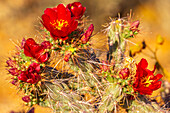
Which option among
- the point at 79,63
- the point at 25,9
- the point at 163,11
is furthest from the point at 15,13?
the point at 79,63

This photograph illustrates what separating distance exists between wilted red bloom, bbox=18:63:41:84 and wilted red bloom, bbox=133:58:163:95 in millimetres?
785

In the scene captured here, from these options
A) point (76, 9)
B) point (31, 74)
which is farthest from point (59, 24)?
point (31, 74)

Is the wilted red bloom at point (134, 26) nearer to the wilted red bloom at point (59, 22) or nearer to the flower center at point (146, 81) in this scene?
the flower center at point (146, 81)

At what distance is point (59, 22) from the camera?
1735 mm

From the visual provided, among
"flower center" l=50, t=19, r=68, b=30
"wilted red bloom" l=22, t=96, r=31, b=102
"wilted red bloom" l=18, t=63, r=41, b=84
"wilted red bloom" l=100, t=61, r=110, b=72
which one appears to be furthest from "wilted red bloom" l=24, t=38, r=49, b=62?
"wilted red bloom" l=100, t=61, r=110, b=72

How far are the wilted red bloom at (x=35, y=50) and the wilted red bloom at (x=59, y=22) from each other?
0.14m

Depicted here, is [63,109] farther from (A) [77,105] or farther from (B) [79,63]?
(B) [79,63]

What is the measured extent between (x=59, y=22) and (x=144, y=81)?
2.81 ft

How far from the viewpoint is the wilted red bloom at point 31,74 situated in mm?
1616

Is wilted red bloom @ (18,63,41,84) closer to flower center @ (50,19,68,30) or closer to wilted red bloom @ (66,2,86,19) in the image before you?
flower center @ (50,19,68,30)

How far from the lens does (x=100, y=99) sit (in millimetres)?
2031

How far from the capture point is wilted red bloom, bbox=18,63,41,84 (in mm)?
1616

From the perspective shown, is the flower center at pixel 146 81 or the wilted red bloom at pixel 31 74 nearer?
the wilted red bloom at pixel 31 74

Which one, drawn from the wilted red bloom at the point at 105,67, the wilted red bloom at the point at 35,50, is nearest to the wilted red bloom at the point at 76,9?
the wilted red bloom at the point at 35,50
